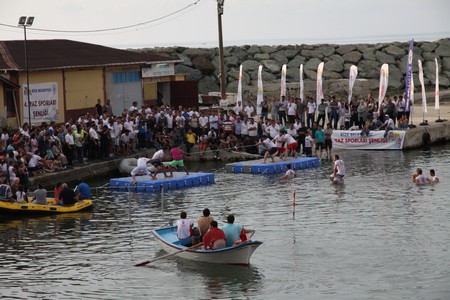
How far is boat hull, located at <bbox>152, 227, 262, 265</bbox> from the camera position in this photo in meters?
26.5

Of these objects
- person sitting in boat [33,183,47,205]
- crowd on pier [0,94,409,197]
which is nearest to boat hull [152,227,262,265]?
person sitting in boat [33,183,47,205]

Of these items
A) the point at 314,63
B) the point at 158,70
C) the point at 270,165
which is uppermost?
the point at 314,63

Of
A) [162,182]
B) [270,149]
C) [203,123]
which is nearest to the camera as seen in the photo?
[162,182]

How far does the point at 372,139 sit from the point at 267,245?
2040cm

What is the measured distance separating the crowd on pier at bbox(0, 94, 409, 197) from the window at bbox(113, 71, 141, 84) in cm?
236

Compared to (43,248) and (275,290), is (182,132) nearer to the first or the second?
(43,248)

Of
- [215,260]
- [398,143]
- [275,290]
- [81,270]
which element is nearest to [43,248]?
[81,270]

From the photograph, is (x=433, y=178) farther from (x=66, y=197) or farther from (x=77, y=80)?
(x=77, y=80)

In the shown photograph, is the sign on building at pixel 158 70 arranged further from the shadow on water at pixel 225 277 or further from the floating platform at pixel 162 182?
the shadow on water at pixel 225 277

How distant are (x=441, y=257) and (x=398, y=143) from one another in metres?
21.6

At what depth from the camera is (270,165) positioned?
43062 millimetres

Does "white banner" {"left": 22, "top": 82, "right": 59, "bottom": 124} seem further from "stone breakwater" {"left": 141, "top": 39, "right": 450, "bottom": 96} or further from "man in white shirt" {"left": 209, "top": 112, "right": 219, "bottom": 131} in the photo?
"stone breakwater" {"left": 141, "top": 39, "right": 450, "bottom": 96}

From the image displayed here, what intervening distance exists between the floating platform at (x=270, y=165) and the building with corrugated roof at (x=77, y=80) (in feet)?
29.6

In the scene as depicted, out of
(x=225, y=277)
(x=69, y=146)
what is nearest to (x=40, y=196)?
(x=69, y=146)
